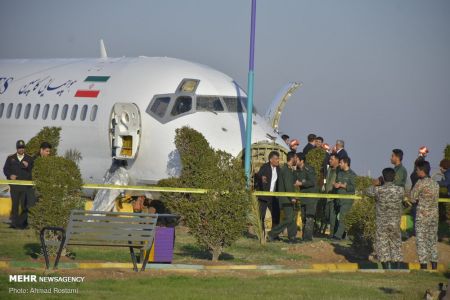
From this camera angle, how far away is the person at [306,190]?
2806cm

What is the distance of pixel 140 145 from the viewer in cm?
3156

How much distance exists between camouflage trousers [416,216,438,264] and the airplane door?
1112 centimetres

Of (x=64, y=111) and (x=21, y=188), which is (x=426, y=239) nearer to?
(x=21, y=188)


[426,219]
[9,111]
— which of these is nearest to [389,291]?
[426,219]

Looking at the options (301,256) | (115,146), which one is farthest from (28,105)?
Result: (301,256)

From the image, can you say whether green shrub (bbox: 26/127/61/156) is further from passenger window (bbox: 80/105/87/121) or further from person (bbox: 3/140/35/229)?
person (bbox: 3/140/35/229)

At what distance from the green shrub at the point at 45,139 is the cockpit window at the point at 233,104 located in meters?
4.25

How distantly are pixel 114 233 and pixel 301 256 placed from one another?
222 inches

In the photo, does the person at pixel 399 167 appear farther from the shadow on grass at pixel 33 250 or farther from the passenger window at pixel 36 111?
the passenger window at pixel 36 111

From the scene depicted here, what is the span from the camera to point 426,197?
2189 centimetres

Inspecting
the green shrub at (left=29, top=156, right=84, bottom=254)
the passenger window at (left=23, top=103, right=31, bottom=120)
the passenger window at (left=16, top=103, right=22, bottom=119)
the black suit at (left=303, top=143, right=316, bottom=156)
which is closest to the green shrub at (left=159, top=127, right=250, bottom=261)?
the green shrub at (left=29, top=156, right=84, bottom=254)

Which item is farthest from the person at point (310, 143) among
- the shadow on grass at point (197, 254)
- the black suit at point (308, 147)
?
the shadow on grass at point (197, 254)

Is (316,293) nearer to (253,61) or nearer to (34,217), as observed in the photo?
(34,217)

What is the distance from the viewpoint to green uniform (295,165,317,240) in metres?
28.0
